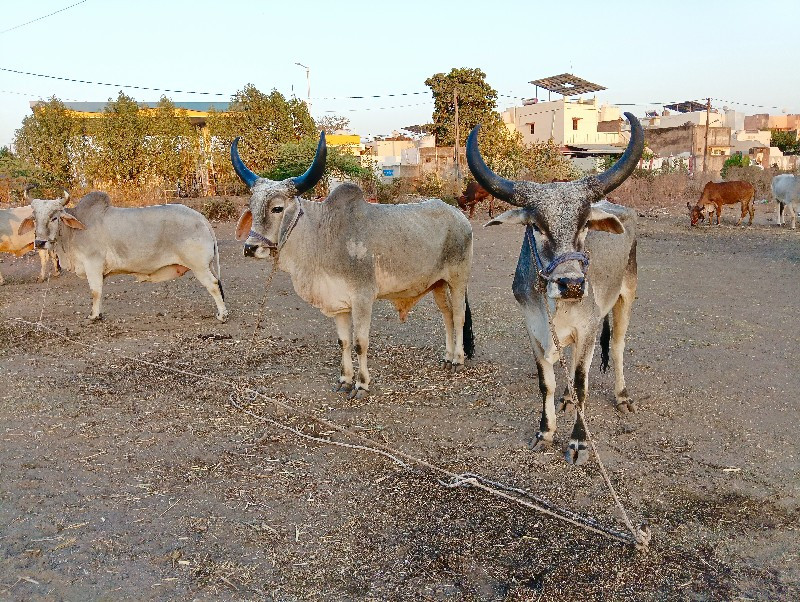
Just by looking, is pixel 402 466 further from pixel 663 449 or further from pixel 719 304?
pixel 719 304

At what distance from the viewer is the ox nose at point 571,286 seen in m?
3.68

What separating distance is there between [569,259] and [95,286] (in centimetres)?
693

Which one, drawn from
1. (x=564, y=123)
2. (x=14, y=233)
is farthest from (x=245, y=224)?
(x=564, y=123)

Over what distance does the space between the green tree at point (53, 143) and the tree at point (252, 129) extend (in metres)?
4.50

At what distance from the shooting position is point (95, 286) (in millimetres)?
8594

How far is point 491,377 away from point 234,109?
2010 cm

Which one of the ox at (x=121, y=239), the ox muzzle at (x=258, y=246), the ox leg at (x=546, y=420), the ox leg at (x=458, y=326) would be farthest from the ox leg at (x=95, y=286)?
the ox leg at (x=546, y=420)

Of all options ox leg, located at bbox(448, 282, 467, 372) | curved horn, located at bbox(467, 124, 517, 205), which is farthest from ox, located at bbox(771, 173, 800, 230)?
curved horn, located at bbox(467, 124, 517, 205)

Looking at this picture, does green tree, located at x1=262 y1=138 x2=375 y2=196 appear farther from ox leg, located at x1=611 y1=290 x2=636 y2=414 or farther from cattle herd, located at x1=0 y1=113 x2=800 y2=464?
ox leg, located at x1=611 y1=290 x2=636 y2=414

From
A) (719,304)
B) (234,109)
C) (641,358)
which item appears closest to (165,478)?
(641,358)

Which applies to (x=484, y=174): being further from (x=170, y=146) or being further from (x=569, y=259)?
(x=170, y=146)

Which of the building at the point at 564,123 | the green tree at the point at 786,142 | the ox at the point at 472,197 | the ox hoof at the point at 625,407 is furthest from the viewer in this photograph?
the green tree at the point at 786,142

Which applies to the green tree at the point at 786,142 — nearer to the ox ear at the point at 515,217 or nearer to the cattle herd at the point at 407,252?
the cattle herd at the point at 407,252

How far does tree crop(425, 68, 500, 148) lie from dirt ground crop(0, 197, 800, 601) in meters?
25.1
